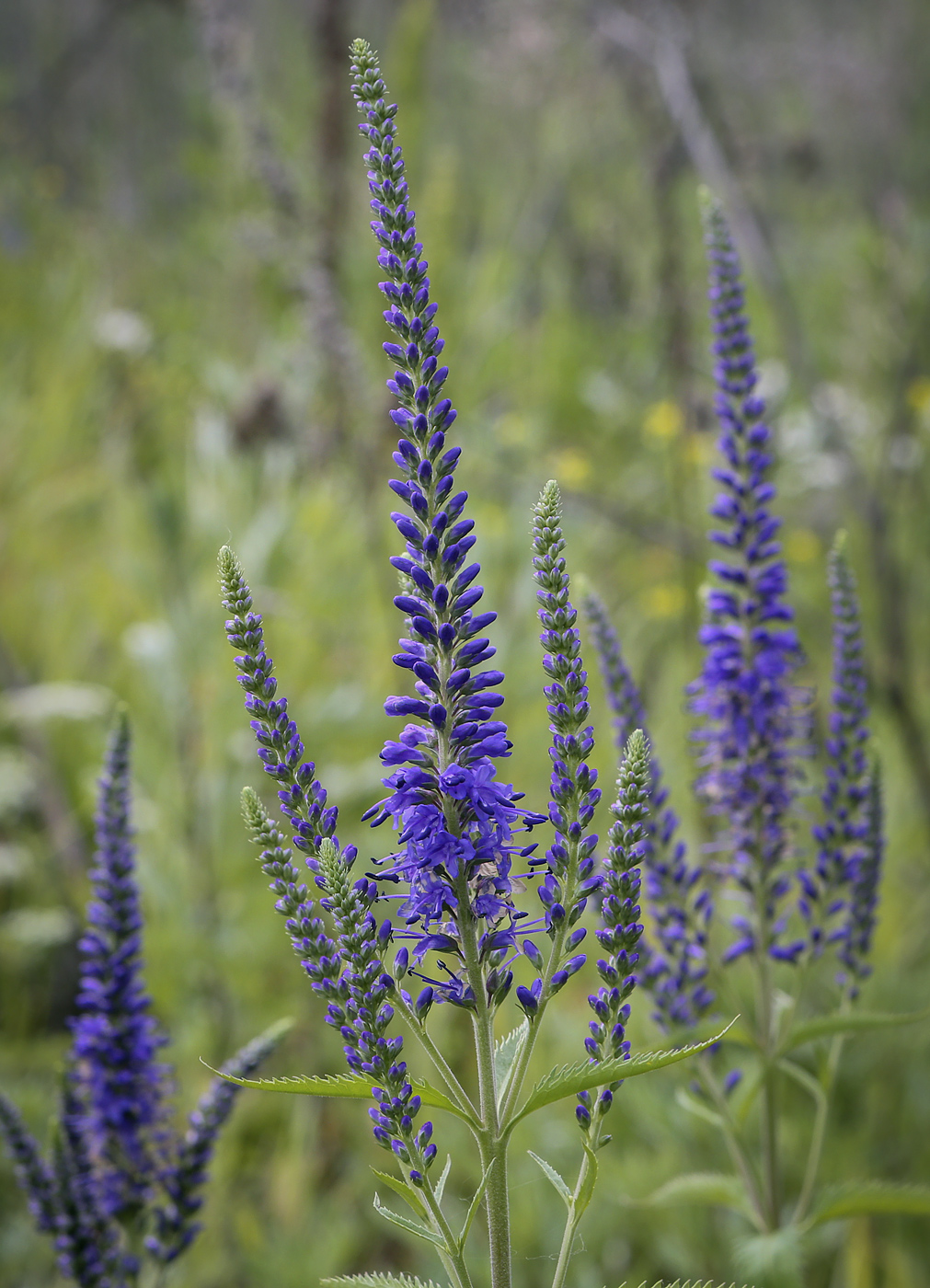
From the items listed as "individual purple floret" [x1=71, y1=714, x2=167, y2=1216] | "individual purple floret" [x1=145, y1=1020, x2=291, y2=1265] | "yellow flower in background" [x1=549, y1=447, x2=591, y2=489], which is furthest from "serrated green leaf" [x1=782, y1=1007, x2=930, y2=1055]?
"yellow flower in background" [x1=549, y1=447, x2=591, y2=489]

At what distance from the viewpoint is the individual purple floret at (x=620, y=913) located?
3.02ft

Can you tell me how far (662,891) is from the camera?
5.15 feet

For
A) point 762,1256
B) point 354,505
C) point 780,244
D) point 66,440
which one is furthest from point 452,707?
point 780,244

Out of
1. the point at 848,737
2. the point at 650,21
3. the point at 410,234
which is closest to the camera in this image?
the point at 410,234

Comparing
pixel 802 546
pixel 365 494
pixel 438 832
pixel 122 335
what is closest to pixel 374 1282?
pixel 438 832

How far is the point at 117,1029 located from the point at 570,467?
17.4 ft

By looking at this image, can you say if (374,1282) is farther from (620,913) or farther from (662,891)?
(662,891)

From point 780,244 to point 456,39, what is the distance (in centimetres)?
486

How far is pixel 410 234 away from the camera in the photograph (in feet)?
3.02

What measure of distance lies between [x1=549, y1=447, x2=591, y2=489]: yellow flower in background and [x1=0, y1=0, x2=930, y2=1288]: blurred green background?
8cm

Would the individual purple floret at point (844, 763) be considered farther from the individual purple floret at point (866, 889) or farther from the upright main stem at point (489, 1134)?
the upright main stem at point (489, 1134)

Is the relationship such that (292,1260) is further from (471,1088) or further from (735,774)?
(735,774)

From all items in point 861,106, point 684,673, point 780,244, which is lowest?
point 684,673

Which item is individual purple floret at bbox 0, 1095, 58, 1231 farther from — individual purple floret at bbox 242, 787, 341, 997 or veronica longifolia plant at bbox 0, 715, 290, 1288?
individual purple floret at bbox 242, 787, 341, 997
